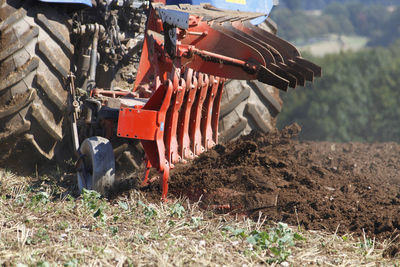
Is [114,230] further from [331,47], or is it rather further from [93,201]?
[331,47]

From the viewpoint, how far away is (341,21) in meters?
62.0

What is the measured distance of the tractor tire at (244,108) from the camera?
4867 mm

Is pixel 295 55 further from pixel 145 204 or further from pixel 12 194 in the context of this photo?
pixel 12 194

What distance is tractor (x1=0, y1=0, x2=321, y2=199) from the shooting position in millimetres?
3768

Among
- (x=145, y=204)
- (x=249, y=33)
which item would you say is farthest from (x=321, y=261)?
(x=249, y=33)

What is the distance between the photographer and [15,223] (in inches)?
125

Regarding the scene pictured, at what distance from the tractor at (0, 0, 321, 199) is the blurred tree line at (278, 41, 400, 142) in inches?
832

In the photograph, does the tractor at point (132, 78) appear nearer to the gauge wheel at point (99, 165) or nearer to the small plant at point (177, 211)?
the gauge wheel at point (99, 165)

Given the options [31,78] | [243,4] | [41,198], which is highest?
[243,4]

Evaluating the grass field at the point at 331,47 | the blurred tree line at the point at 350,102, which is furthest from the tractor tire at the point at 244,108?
the grass field at the point at 331,47

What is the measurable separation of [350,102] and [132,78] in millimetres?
25129

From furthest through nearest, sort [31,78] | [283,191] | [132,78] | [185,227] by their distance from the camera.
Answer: [132,78] → [31,78] → [283,191] → [185,227]

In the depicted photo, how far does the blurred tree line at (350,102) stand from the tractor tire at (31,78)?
2188cm

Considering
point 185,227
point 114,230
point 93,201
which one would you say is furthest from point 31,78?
point 185,227
